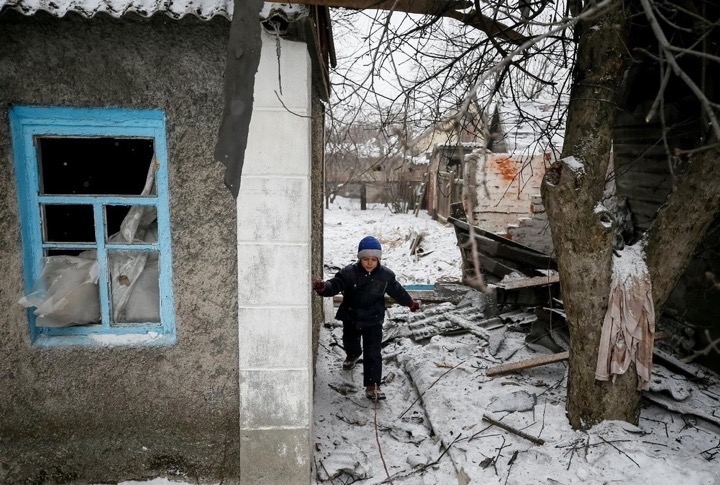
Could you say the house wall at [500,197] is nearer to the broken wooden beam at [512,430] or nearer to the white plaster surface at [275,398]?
the broken wooden beam at [512,430]

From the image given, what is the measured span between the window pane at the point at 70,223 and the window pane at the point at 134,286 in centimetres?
154

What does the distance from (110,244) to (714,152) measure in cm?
378

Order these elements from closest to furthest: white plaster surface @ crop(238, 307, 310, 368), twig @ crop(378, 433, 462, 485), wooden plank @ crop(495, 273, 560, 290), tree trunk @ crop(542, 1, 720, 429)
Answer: white plaster surface @ crop(238, 307, 310, 368)
tree trunk @ crop(542, 1, 720, 429)
twig @ crop(378, 433, 462, 485)
wooden plank @ crop(495, 273, 560, 290)

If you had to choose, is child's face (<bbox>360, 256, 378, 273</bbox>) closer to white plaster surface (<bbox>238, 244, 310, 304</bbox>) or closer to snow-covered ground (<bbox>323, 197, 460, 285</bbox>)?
white plaster surface (<bbox>238, 244, 310, 304</bbox>)

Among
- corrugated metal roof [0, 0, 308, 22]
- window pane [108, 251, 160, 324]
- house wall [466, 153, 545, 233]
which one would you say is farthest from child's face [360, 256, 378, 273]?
house wall [466, 153, 545, 233]

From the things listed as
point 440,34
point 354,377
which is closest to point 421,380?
point 354,377

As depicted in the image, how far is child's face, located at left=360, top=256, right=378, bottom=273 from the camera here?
4543mm

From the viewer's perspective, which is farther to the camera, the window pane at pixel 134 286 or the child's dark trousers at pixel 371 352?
the child's dark trousers at pixel 371 352

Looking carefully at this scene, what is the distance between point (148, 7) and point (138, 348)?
195cm

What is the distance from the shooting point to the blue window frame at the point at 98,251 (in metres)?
2.84

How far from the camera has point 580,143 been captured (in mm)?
3281

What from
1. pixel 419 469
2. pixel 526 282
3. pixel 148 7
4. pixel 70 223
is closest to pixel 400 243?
pixel 526 282

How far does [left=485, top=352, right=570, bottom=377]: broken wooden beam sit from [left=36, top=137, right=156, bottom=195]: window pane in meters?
3.58

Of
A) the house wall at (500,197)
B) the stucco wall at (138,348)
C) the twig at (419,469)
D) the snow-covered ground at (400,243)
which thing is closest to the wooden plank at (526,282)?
the twig at (419,469)
